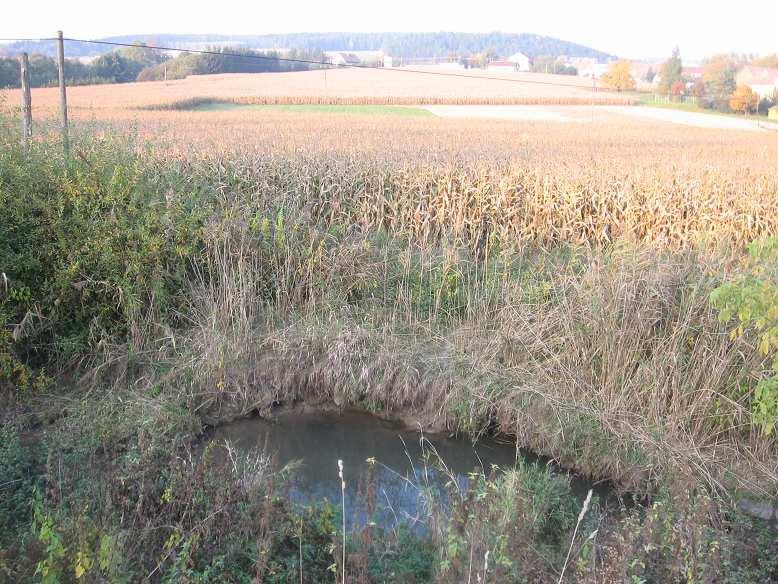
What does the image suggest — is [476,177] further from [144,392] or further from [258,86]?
[258,86]

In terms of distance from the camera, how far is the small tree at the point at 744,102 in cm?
3678

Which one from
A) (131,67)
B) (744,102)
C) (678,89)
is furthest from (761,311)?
(678,89)

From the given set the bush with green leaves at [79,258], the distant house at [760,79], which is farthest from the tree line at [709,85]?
the bush with green leaves at [79,258]

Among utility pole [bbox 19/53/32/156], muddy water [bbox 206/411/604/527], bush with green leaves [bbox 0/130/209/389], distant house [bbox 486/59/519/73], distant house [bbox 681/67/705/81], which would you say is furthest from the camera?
distant house [bbox 486/59/519/73]

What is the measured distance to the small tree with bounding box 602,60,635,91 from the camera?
4672cm

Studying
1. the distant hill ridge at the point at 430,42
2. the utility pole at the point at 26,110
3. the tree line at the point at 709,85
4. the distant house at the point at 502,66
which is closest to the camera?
the utility pole at the point at 26,110

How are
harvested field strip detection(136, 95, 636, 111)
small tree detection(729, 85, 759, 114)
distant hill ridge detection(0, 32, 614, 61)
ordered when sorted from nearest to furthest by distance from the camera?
harvested field strip detection(136, 95, 636, 111), small tree detection(729, 85, 759, 114), distant hill ridge detection(0, 32, 614, 61)

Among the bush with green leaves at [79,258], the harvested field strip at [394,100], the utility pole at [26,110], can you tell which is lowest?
the bush with green leaves at [79,258]

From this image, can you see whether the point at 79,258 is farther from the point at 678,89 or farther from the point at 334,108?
the point at 678,89

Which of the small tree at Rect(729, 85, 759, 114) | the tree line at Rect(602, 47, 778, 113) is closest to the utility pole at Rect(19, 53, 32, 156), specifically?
the tree line at Rect(602, 47, 778, 113)

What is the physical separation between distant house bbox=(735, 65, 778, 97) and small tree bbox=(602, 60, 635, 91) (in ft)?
20.5

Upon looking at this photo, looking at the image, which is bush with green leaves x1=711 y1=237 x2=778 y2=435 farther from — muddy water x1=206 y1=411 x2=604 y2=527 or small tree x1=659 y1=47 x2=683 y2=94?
small tree x1=659 y1=47 x2=683 y2=94

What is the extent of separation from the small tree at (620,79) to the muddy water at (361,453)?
44453 millimetres

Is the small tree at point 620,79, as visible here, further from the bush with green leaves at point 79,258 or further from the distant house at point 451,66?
the bush with green leaves at point 79,258
